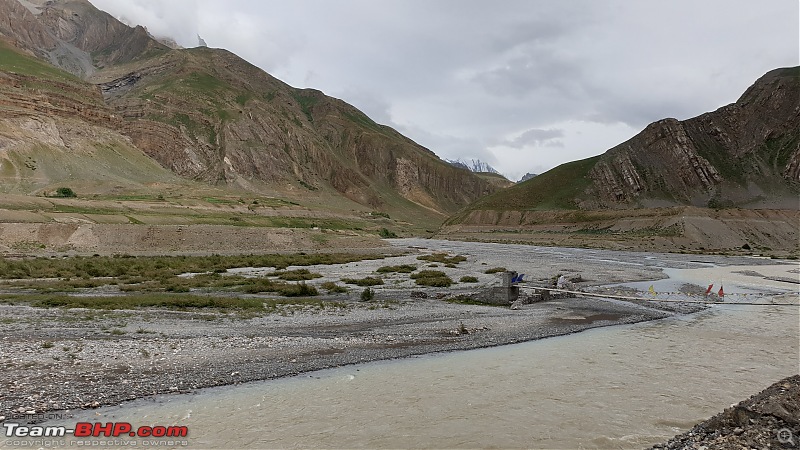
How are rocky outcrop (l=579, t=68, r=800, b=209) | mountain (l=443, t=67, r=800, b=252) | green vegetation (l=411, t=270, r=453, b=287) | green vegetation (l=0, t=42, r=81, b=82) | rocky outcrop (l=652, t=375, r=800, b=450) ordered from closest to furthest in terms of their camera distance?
rocky outcrop (l=652, t=375, r=800, b=450), green vegetation (l=411, t=270, r=453, b=287), green vegetation (l=0, t=42, r=81, b=82), mountain (l=443, t=67, r=800, b=252), rocky outcrop (l=579, t=68, r=800, b=209)

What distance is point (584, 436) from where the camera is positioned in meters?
9.66

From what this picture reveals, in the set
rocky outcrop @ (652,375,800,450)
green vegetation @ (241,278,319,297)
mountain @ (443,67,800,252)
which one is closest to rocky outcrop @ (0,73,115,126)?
mountain @ (443,67,800,252)

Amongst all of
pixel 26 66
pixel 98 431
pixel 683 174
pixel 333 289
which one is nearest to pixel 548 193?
pixel 683 174

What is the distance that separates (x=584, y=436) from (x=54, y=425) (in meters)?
10.7

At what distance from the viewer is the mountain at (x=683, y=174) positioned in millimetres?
138125

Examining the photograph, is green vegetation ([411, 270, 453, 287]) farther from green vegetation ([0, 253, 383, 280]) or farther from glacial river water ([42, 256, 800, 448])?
glacial river water ([42, 256, 800, 448])

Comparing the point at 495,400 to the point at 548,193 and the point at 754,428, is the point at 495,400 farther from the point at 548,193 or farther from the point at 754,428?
the point at 548,193

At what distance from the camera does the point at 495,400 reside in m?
11.6

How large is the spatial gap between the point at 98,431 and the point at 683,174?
568 ft

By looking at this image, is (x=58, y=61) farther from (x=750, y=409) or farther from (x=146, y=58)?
(x=750, y=409)

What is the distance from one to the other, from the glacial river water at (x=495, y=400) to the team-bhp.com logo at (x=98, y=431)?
0.28m

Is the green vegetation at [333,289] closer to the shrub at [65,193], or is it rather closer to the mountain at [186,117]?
the shrub at [65,193]

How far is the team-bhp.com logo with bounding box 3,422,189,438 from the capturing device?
8.73m

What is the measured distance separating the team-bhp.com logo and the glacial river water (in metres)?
0.28
